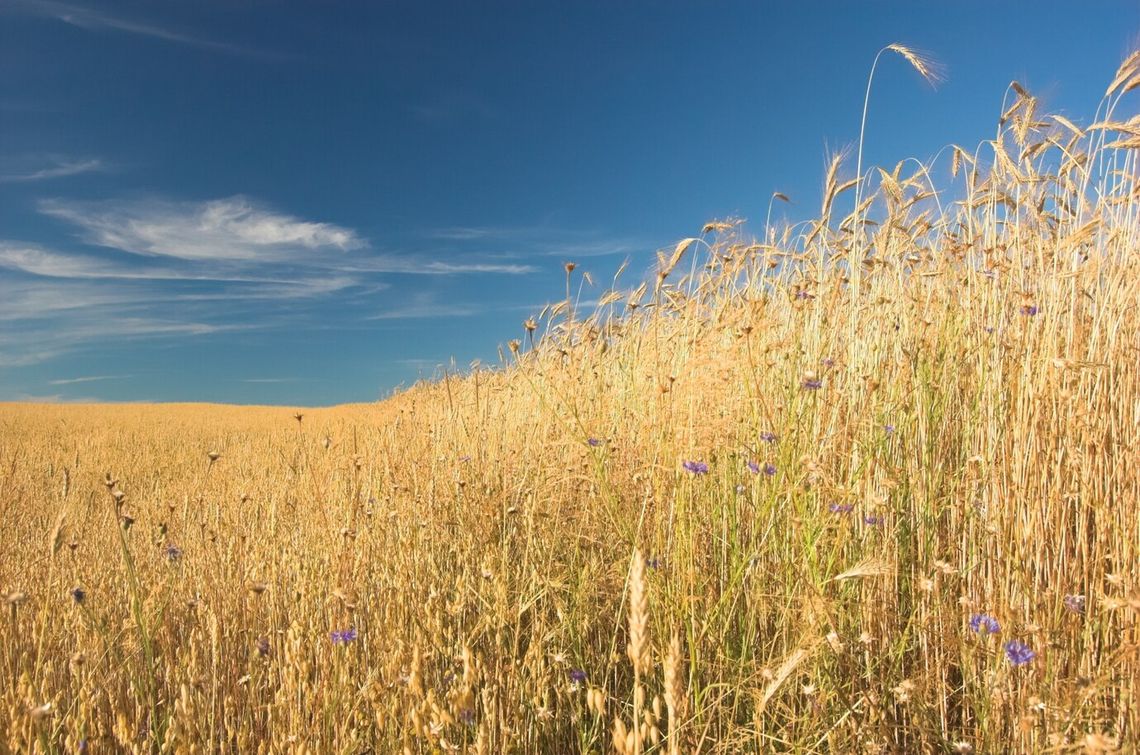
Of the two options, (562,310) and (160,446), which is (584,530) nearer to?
(562,310)

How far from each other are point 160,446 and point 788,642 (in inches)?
445

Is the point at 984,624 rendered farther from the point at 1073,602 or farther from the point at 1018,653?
the point at 1073,602

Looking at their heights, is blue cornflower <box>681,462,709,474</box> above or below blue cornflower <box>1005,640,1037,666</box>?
above

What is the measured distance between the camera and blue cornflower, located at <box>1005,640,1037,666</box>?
1581mm

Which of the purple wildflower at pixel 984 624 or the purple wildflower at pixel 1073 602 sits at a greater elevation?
the purple wildflower at pixel 1073 602

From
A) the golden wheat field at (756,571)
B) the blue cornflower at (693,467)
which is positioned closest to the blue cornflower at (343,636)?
the golden wheat field at (756,571)

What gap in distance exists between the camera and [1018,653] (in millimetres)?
1615

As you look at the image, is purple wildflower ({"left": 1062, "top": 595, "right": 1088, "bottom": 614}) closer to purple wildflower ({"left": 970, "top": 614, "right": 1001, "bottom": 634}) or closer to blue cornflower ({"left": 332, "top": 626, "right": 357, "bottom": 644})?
purple wildflower ({"left": 970, "top": 614, "right": 1001, "bottom": 634})

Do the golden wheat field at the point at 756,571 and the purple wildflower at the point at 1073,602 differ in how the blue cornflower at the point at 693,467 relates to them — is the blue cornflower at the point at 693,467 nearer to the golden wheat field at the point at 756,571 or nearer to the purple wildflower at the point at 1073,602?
the golden wheat field at the point at 756,571

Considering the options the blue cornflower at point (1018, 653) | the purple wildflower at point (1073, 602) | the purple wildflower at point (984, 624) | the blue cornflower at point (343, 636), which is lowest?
the blue cornflower at point (343, 636)

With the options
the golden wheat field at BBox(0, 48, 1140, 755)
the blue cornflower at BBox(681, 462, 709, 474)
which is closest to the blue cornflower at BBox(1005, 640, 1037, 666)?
the golden wheat field at BBox(0, 48, 1140, 755)

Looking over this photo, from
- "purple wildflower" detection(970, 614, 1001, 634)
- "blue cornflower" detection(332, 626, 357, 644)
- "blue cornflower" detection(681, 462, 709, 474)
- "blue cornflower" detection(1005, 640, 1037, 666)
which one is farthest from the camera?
"blue cornflower" detection(681, 462, 709, 474)

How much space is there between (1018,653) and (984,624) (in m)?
0.14

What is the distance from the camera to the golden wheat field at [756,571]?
1774 millimetres
